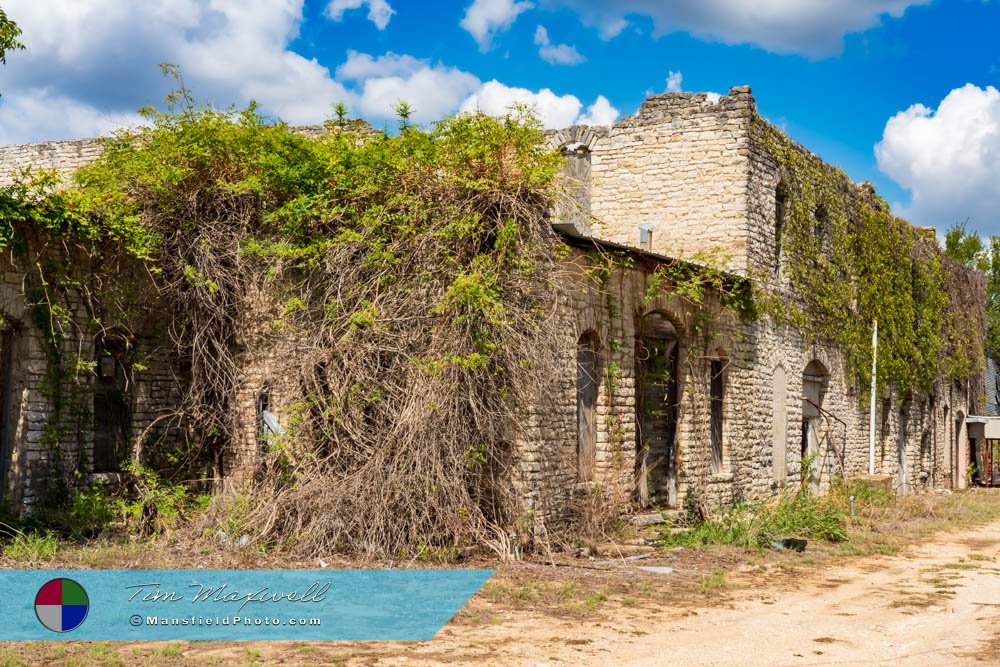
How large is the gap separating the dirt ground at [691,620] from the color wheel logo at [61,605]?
463 mm

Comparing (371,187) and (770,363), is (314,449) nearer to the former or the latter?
(371,187)

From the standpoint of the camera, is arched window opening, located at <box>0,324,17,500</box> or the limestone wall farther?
the limestone wall

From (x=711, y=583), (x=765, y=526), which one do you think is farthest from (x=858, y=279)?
(x=711, y=583)

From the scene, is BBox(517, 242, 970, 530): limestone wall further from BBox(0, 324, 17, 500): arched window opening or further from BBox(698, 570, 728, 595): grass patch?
BBox(0, 324, 17, 500): arched window opening

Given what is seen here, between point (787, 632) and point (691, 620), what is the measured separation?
0.77 m

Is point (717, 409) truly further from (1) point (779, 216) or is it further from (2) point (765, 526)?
(1) point (779, 216)

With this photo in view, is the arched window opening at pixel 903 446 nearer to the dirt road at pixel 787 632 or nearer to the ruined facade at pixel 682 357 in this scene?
the ruined facade at pixel 682 357

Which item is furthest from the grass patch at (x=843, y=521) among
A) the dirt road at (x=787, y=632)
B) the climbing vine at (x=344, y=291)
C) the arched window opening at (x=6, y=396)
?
the arched window opening at (x=6, y=396)

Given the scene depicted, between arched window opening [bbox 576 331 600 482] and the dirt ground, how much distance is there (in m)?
1.40

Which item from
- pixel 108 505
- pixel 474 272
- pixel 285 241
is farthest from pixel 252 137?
pixel 108 505

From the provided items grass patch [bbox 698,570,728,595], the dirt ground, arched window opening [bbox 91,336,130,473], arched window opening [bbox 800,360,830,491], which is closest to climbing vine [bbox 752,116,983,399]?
arched window opening [bbox 800,360,830,491]

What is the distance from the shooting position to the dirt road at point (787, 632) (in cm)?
662

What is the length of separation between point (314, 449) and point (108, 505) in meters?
2.50

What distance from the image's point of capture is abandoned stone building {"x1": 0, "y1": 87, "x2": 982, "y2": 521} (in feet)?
35.5
